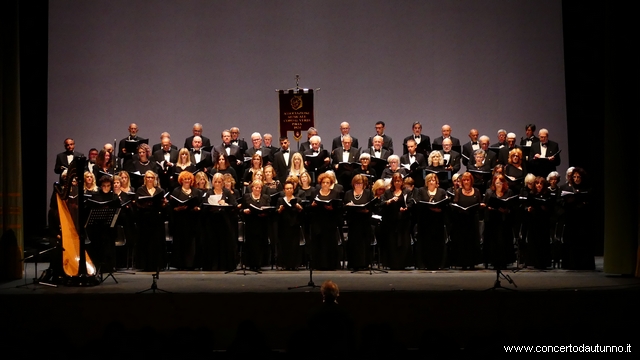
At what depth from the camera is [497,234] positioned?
8836mm

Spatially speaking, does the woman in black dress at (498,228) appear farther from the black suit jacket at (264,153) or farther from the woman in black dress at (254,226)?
the black suit jacket at (264,153)

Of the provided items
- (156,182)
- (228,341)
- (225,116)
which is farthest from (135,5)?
(228,341)

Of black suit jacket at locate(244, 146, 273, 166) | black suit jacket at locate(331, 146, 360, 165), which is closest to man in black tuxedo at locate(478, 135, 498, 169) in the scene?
black suit jacket at locate(331, 146, 360, 165)

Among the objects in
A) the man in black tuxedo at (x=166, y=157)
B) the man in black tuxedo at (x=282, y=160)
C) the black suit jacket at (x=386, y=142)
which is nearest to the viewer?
the man in black tuxedo at (x=166, y=157)

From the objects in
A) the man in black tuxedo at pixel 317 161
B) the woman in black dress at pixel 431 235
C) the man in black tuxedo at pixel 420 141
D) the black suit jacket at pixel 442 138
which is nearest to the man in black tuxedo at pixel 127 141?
the man in black tuxedo at pixel 317 161

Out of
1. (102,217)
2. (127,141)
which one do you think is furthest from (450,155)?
(102,217)

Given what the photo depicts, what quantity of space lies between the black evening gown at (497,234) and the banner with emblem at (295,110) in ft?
11.5

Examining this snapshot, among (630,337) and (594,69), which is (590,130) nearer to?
(594,69)

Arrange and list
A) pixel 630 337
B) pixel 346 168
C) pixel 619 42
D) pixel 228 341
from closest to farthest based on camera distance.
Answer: pixel 630 337 → pixel 228 341 → pixel 619 42 → pixel 346 168

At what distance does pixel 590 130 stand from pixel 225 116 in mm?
5823

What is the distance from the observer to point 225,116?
11.6 meters

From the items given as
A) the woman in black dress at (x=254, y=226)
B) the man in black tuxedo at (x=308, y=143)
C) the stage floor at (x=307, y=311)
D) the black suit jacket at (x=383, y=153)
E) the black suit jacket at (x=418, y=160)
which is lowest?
the stage floor at (x=307, y=311)

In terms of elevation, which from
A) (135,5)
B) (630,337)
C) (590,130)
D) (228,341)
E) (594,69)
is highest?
(135,5)

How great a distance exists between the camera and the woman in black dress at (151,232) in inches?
345
